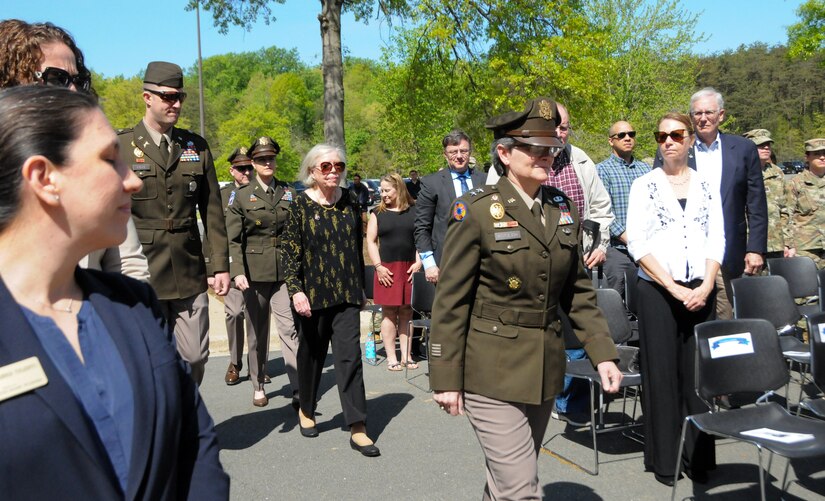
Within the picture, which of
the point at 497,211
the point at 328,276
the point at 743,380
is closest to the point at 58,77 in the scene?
the point at 497,211

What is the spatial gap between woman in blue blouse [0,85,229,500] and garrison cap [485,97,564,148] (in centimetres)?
192

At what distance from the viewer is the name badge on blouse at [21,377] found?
1336 mm

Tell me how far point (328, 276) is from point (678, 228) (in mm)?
2464

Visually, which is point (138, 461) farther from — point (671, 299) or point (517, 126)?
point (671, 299)

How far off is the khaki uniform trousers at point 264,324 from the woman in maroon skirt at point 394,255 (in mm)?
1285

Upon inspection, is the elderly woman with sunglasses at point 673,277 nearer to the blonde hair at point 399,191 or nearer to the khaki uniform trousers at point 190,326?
the khaki uniform trousers at point 190,326

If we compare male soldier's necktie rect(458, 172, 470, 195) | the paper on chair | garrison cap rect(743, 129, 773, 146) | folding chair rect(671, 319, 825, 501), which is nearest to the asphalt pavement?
folding chair rect(671, 319, 825, 501)

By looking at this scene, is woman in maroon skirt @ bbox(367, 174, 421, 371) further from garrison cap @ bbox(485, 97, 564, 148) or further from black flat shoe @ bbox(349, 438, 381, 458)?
garrison cap @ bbox(485, 97, 564, 148)

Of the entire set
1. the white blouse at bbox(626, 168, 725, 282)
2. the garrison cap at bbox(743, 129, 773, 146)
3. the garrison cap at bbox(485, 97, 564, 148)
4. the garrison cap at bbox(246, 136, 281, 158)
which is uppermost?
the garrison cap at bbox(743, 129, 773, 146)

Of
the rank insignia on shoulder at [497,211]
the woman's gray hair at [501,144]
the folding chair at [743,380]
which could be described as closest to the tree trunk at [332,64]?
the folding chair at [743,380]

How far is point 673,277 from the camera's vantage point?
181 inches

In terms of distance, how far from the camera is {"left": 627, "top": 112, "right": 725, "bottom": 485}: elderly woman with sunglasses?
4586 mm

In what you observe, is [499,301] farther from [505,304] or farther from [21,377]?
[21,377]

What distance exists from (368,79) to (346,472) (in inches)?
3488
